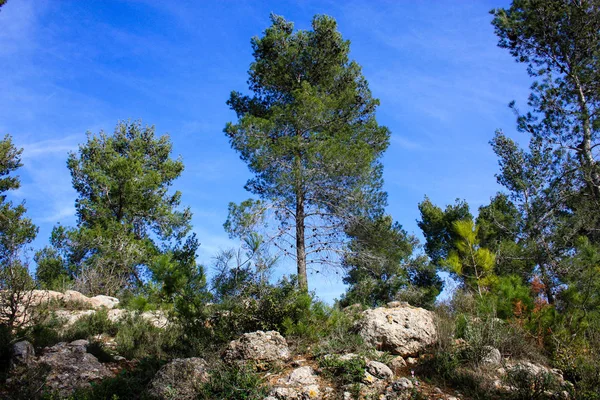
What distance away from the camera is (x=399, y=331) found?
7.32 m

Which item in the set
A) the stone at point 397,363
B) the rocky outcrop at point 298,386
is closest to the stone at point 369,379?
the rocky outcrop at point 298,386

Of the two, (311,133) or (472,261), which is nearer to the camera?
(472,261)

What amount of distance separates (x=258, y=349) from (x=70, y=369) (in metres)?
2.76

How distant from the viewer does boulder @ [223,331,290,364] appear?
680 cm

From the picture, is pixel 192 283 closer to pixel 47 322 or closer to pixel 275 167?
pixel 47 322

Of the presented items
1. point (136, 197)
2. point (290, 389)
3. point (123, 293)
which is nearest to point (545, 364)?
point (290, 389)

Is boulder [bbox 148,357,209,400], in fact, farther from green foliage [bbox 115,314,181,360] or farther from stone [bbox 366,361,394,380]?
stone [bbox 366,361,394,380]

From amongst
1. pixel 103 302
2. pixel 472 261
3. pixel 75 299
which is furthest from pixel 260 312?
pixel 103 302

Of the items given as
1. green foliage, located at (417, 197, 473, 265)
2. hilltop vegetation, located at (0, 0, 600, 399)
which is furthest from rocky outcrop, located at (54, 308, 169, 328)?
green foliage, located at (417, 197, 473, 265)

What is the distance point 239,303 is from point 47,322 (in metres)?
4.39

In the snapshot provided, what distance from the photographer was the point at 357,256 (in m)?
14.8

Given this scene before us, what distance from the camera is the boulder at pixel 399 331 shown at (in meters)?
7.22

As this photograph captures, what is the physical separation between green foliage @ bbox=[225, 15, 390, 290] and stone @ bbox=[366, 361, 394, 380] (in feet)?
23.3

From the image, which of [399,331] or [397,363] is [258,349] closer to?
[397,363]
